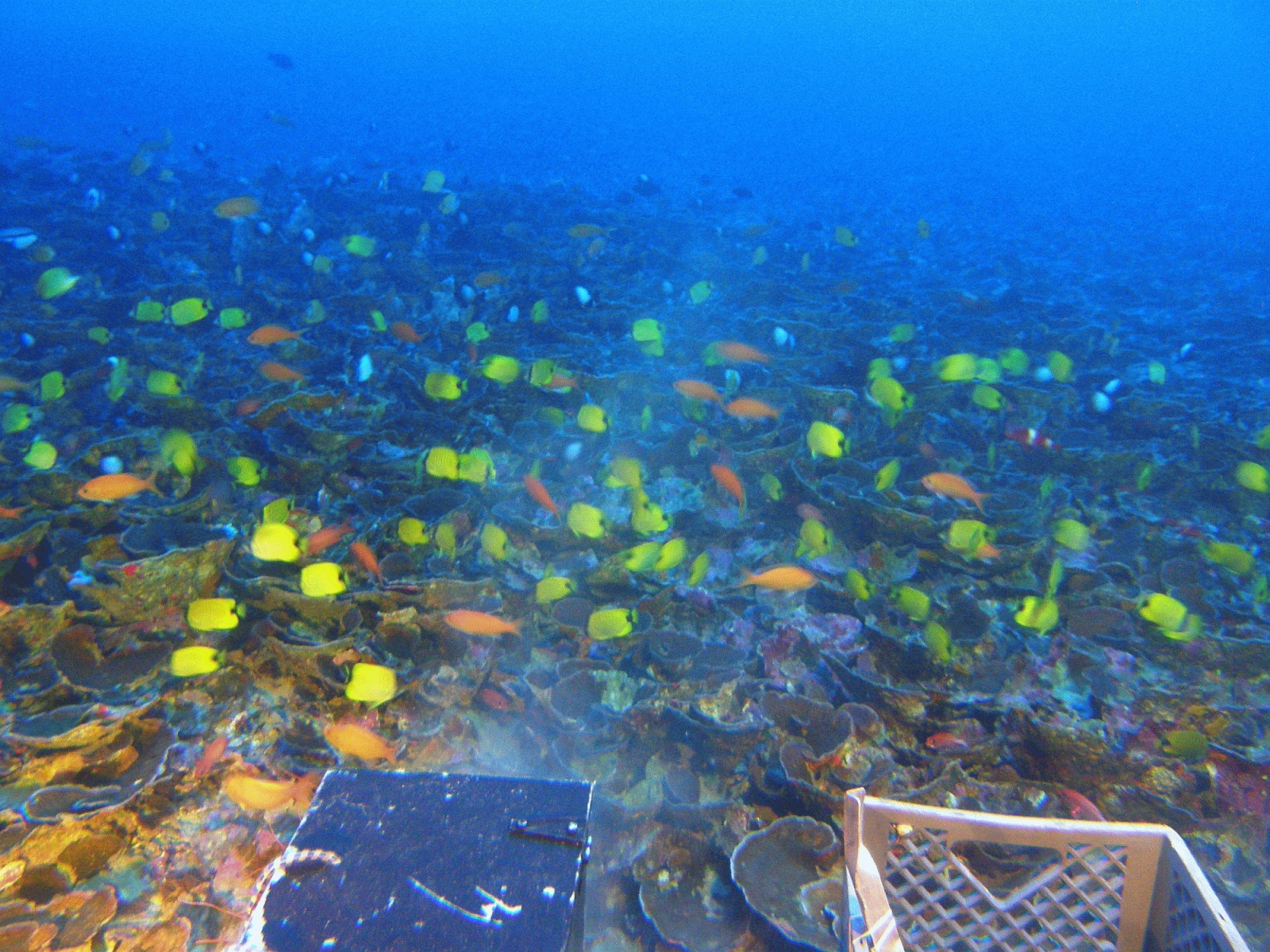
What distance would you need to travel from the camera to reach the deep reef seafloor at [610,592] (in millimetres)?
2822

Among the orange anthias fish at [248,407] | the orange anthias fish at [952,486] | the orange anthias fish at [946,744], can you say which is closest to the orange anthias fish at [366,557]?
the orange anthias fish at [248,407]

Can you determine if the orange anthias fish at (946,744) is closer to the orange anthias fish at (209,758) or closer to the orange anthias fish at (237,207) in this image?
the orange anthias fish at (209,758)

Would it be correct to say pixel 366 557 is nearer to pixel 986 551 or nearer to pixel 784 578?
pixel 784 578

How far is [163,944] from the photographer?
2291 millimetres

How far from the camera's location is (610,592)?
4.31 m

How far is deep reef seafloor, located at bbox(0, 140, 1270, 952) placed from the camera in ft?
9.26

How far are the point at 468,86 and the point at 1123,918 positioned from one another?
77991 mm

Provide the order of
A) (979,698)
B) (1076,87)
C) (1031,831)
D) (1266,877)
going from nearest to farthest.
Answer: (1031,831) → (1266,877) → (979,698) → (1076,87)

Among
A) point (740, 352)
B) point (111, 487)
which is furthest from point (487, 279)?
point (111, 487)

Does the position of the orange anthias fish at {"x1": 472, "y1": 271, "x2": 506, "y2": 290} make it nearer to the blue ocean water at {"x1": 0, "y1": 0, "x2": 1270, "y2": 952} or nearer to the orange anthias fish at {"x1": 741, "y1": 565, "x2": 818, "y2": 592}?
the blue ocean water at {"x1": 0, "y1": 0, "x2": 1270, "y2": 952}

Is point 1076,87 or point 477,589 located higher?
point 1076,87

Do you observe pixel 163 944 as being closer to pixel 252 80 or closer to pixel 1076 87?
pixel 252 80

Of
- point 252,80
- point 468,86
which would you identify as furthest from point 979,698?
point 468,86

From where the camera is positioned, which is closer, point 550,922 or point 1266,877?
point 550,922
